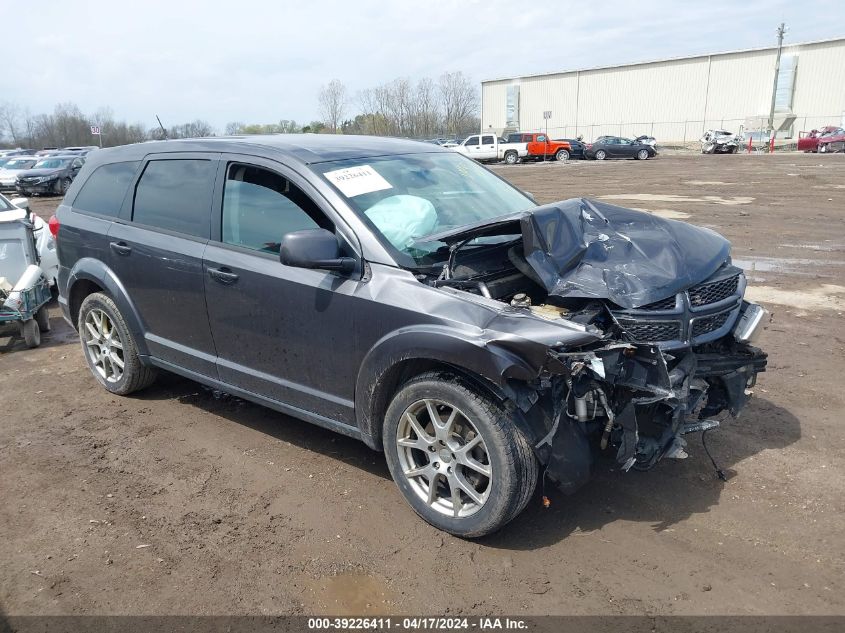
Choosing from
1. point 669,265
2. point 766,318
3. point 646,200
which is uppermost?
point 669,265

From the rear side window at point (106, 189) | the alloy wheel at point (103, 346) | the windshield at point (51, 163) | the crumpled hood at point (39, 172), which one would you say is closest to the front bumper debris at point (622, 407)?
the alloy wheel at point (103, 346)

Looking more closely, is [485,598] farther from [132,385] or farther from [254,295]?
[132,385]

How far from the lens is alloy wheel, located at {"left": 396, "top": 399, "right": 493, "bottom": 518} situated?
325 centimetres

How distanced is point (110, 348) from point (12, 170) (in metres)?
25.7

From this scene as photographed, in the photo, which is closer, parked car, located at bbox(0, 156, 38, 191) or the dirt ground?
the dirt ground

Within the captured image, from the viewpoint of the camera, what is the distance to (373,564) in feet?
10.5

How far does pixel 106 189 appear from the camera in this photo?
515 cm

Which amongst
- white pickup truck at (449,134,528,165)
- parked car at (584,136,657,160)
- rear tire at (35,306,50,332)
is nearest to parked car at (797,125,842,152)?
parked car at (584,136,657,160)

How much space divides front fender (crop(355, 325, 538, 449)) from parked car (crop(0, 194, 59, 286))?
5.63 meters

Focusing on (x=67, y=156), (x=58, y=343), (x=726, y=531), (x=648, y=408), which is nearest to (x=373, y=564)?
(x=648, y=408)

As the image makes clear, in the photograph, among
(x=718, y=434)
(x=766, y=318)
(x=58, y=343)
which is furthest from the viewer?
(x=58, y=343)

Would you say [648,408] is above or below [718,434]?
above

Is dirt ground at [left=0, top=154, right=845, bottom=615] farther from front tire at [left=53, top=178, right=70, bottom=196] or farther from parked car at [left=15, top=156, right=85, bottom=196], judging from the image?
front tire at [left=53, top=178, right=70, bottom=196]

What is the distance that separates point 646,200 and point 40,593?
1660cm
